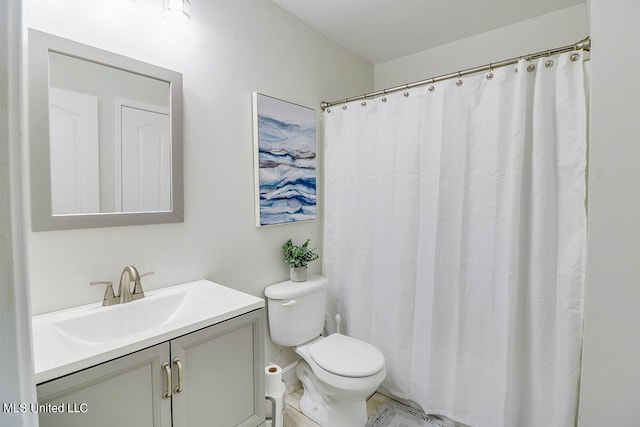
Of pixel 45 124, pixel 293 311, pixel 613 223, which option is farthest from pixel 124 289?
pixel 613 223

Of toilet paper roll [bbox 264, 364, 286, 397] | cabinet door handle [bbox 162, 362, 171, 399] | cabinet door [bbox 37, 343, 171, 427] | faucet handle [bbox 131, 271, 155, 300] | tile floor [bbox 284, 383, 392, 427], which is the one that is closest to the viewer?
cabinet door [bbox 37, 343, 171, 427]

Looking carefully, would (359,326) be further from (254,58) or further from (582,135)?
(254,58)

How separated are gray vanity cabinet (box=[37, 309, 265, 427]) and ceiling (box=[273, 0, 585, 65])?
191cm

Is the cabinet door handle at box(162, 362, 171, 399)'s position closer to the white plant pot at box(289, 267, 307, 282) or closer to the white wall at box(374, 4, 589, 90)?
the white plant pot at box(289, 267, 307, 282)

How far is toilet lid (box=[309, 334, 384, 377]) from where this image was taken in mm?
1573

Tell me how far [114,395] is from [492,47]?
289 centimetres

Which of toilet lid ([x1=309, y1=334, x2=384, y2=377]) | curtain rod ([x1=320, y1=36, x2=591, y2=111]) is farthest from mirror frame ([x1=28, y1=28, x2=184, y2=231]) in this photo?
curtain rod ([x1=320, y1=36, x2=591, y2=111])

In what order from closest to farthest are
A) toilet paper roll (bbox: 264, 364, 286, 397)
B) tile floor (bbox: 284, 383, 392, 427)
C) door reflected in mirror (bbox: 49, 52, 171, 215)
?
door reflected in mirror (bbox: 49, 52, 171, 215) → toilet paper roll (bbox: 264, 364, 286, 397) → tile floor (bbox: 284, 383, 392, 427)

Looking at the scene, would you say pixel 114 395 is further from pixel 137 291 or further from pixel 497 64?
pixel 497 64

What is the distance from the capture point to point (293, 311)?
186 cm

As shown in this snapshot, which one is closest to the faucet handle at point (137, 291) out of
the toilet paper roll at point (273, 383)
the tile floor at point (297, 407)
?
the toilet paper roll at point (273, 383)

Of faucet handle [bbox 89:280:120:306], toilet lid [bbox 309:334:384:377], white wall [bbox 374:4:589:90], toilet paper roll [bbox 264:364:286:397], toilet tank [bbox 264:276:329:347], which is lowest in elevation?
toilet paper roll [bbox 264:364:286:397]

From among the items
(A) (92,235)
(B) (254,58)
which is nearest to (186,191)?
(A) (92,235)

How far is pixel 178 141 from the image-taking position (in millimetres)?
1469
